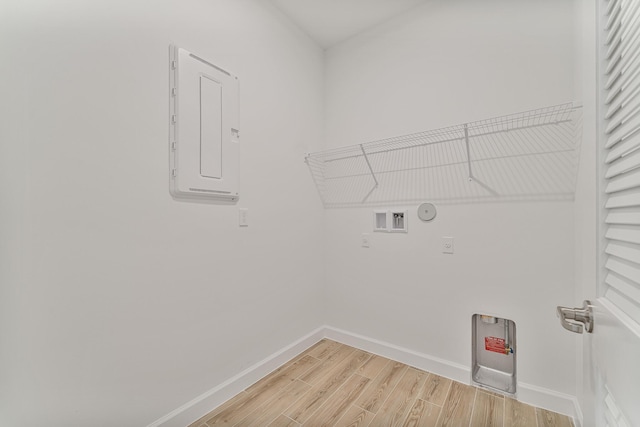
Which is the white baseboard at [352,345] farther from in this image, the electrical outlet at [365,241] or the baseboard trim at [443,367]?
the electrical outlet at [365,241]

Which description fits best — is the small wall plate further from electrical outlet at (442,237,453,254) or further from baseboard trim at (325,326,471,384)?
baseboard trim at (325,326,471,384)

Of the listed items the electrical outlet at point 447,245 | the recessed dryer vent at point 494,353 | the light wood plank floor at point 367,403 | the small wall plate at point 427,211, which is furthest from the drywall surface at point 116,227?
the recessed dryer vent at point 494,353

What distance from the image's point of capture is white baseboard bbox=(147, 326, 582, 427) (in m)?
1.41

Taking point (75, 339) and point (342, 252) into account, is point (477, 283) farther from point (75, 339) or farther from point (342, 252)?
point (75, 339)

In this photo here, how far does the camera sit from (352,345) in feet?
7.34

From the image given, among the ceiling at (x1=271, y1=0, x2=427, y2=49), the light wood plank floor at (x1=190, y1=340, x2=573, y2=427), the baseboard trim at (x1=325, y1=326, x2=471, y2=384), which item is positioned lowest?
the light wood plank floor at (x1=190, y1=340, x2=573, y2=427)

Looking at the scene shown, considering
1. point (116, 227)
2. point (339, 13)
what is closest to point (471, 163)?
point (339, 13)

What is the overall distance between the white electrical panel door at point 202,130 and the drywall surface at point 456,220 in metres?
1.06

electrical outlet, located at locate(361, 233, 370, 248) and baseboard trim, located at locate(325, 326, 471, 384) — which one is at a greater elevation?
electrical outlet, located at locate(361, 233, 370, 248)

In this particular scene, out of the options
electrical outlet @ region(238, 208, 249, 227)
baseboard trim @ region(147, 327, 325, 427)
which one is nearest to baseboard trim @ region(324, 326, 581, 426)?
baseboard trim @ region(147, 327, 325, 427)

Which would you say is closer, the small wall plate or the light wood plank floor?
the light wood plank floor

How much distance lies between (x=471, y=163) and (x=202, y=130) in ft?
5.46

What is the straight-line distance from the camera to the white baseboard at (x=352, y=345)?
1409 millimetres

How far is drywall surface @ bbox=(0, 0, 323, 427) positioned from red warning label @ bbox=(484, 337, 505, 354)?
1.47 meters
